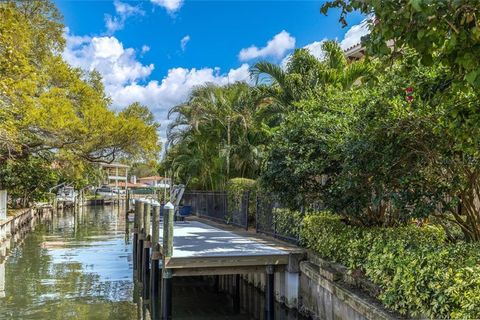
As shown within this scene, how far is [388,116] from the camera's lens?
708 cm

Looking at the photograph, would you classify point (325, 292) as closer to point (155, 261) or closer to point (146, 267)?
point (155, 261)

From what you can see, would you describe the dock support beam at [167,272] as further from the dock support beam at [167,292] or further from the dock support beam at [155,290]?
the dock support beam at [155,290]

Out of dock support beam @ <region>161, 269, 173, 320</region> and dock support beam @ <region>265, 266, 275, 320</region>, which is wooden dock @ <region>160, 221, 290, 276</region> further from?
dock support beam @ <region>265, 266, 275, 320</region>

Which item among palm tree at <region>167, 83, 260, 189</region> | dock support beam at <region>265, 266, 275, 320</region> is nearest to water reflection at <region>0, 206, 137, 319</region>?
dock support beam at <region>265, 266, 275, 320</region>

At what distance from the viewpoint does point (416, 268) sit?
588 cm

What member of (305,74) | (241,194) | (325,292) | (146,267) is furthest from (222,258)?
(305,74)

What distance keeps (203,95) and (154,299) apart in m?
13.2

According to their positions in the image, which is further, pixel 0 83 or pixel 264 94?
pixel 264 94

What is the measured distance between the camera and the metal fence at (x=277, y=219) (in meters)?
11.6

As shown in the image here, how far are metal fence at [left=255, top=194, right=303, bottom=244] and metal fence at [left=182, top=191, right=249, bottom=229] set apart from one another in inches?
59.3

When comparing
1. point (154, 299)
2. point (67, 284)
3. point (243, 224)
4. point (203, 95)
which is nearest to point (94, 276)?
point (67, 284)

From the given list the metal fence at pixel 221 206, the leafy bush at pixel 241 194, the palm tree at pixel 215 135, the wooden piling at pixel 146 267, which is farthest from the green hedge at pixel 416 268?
the palm tree at pixel 215 135

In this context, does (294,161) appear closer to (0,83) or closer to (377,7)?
(377,7)

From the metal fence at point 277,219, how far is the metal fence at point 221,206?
1.51m
